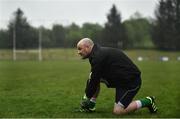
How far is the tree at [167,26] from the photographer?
54.2 meters

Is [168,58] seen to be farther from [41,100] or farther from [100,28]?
[41,100]

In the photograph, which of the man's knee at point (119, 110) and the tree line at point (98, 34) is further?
the tree line at point (98, 34)

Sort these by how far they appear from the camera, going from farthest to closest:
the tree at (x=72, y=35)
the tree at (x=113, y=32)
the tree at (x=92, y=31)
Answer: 1. the tree at (x=72, y=35)
2. the tree at (x=113, y=32)
3. the tree at (x=92, y=31)

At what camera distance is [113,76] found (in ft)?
30.7

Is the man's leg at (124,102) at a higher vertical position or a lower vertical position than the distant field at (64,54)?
higher

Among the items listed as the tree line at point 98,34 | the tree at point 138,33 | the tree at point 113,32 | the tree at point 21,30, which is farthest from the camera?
the tree at point 138,33

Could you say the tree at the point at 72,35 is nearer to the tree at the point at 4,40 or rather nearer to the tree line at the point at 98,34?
the tree line at the point at 98,34

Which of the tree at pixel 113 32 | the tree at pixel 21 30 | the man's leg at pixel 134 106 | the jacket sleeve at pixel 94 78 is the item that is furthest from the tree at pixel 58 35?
the man's leg at pixel 134 106

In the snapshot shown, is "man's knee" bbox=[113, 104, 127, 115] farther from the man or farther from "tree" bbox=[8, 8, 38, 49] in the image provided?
"tree" bbox=[8, 8, 38, 49]

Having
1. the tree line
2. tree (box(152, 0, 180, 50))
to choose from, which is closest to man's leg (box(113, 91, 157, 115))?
tree (box(152, 0, 180, 50))

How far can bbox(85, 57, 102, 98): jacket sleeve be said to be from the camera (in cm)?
912

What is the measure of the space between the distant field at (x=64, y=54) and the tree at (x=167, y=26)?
1333 millimetres

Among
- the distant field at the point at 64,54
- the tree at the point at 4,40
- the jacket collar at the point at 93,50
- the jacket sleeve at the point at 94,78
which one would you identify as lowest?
the distant field at the point at 64,54

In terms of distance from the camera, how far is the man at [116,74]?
912cm
